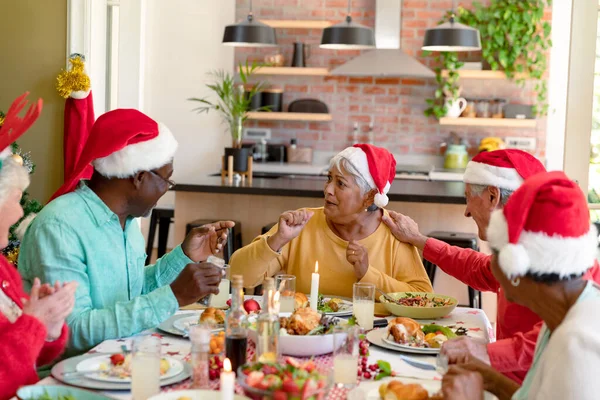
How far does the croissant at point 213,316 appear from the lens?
7.40 feet

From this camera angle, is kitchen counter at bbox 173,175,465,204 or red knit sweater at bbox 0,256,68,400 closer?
red knit sweater at bbox 0,256,68,400

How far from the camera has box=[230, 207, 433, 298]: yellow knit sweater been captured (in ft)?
9.18

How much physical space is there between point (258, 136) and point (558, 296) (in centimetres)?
641

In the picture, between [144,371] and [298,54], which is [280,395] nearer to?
[144,371]

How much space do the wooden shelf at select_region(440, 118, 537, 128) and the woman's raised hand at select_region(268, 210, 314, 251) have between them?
4.79 metres

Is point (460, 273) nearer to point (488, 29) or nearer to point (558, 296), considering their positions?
point (558, 296)

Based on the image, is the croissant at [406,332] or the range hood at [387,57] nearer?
the croissant at [406,332]

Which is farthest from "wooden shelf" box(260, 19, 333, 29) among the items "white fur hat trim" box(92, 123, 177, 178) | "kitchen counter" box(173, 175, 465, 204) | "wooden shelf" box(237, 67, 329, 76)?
"white fur hat trim" box(92, 123, 177, 178)

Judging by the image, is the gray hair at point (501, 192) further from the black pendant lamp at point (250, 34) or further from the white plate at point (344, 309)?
the black pendant lamp at point (250, 34)

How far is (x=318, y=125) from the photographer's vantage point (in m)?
7.80

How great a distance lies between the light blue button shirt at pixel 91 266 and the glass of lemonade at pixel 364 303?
0.52 meters

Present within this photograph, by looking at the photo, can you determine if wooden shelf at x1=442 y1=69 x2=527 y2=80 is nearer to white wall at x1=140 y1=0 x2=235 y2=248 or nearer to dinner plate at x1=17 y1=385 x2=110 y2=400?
white wall at x1=140 y1=0 x2=235 y2=248

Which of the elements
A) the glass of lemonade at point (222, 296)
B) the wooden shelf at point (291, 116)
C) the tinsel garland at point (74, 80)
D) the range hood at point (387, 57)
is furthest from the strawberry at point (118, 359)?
the wooden shelf at point (291, 116)

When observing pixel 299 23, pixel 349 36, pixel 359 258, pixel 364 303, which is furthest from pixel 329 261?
pixel 299 23
